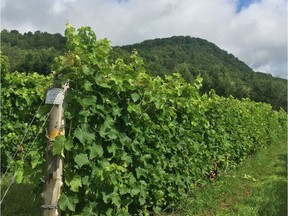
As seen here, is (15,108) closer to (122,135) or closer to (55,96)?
(122,135)

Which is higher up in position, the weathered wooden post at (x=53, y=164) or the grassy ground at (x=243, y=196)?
the weathered wooden post at (x=53, y=164)

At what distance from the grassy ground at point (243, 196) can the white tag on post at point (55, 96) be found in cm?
317

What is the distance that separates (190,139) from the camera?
20.4ft

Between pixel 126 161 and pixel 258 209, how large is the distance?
10.0ft

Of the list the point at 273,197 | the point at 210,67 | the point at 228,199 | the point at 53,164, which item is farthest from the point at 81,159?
the point at 210,67

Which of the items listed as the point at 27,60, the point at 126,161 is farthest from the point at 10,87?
the point at 27,60

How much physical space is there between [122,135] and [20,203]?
104 inches

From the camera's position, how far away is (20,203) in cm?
570

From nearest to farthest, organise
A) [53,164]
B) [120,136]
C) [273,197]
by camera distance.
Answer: [53,164]
[120,136]
[273,197]

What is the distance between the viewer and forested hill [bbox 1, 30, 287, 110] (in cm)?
4972

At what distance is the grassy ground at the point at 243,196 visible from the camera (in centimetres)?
588

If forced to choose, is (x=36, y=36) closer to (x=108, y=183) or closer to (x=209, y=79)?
(x=209, y=79)

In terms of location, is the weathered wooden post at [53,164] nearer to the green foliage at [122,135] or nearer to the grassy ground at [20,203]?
the green foliage at [122,135]

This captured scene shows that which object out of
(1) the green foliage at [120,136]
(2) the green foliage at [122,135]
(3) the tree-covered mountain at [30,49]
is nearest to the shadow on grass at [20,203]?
(1) the green foliage at [120,136]
